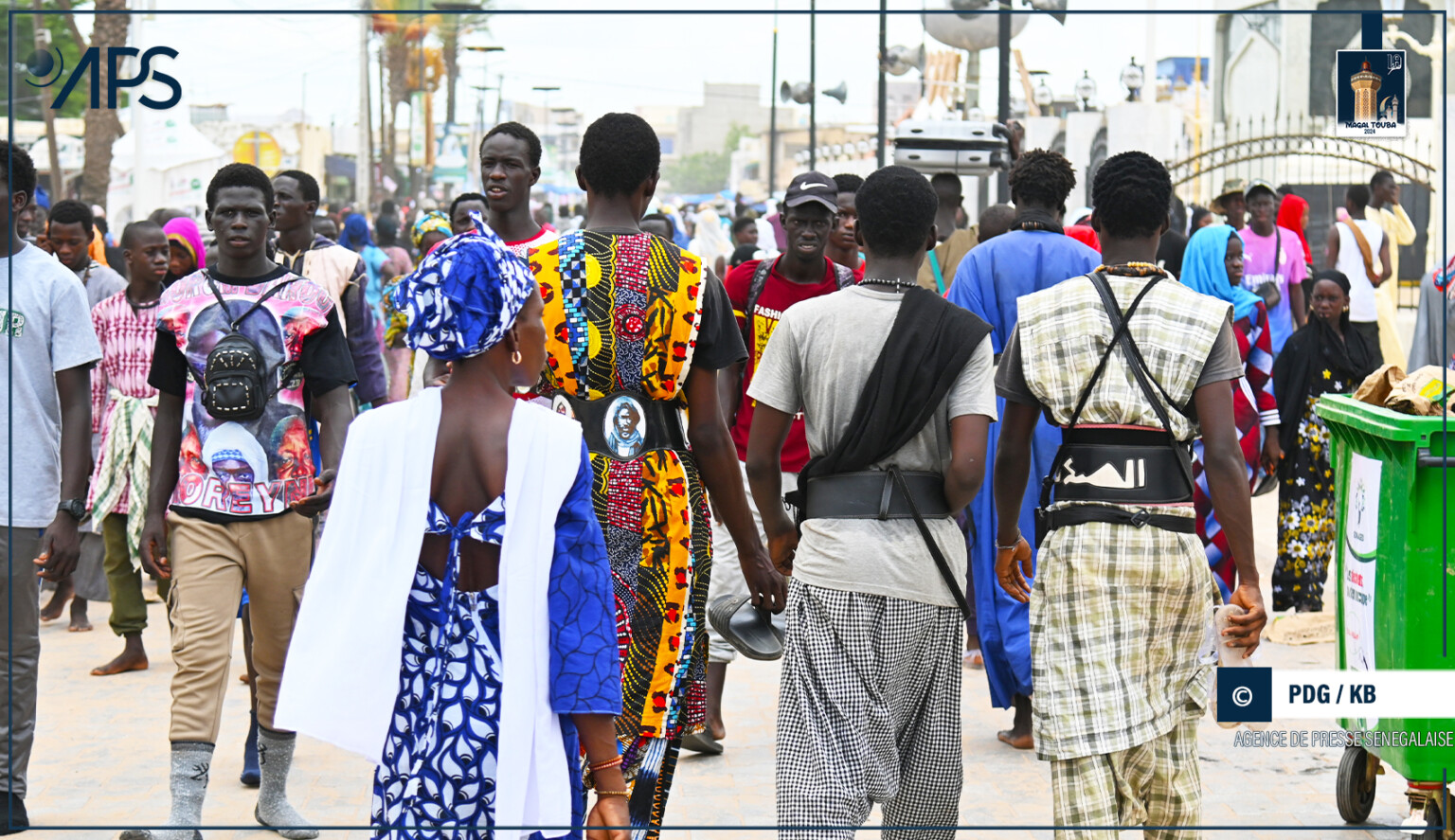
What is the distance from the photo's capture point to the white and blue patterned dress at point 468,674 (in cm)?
291

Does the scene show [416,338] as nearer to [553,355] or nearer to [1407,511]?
[553,355]

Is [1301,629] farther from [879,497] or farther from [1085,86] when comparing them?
[1085,86]

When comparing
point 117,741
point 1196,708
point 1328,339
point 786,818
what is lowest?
point 117,741

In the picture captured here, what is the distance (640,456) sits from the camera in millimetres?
4254

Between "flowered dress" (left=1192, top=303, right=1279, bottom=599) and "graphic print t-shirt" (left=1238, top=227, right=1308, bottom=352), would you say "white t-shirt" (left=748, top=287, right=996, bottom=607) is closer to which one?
"flowered dress" (left=1192, top=303, right=1279, bottom=599)

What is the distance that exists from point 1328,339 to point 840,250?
2.68 meters

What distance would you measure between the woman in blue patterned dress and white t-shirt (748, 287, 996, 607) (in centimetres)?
124

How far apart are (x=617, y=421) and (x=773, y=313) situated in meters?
2.06

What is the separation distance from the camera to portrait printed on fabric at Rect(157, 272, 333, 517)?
4.83 meters

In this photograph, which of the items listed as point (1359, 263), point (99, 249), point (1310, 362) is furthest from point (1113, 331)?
point (1359, 263)

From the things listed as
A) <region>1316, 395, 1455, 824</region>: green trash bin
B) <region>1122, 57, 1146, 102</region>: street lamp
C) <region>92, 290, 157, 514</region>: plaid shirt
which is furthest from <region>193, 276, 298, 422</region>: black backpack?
<region>1122, 57, 1146, 102</region>: street lamp

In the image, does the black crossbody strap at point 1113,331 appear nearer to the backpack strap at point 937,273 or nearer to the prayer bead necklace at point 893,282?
the prayer bead necklace at point 893,282

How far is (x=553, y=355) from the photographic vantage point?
4234mm

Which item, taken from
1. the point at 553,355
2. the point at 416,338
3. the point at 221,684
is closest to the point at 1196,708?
the point at 553,355
